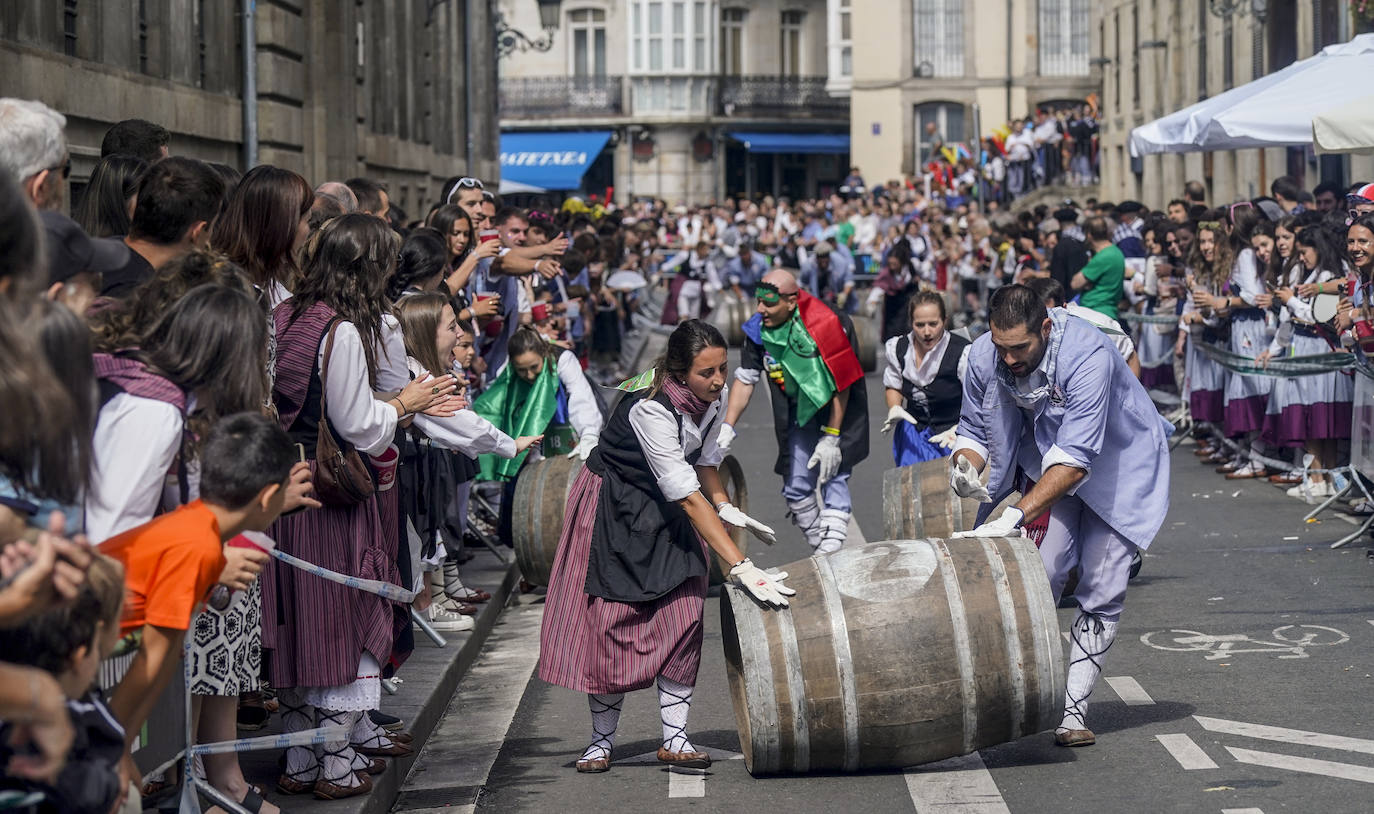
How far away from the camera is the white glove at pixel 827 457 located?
1016cm

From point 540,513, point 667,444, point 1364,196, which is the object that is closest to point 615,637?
point 667,444

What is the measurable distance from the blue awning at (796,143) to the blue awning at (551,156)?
15.8 feet

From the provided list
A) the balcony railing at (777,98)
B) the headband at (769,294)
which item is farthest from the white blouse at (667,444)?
the balcony railing at (777,98)

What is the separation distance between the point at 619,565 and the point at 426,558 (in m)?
2.32

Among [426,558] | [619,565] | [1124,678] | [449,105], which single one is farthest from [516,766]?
[449,105]

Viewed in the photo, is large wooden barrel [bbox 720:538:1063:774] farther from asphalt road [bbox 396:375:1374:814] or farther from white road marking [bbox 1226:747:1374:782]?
white road marking [bbox 1226:747:1374:782]

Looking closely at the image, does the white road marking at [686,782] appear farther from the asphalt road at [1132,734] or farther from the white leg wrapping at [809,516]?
the white leg wrapping at [809,516]

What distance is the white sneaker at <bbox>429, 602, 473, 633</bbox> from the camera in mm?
8898

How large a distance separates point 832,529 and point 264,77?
339 inches

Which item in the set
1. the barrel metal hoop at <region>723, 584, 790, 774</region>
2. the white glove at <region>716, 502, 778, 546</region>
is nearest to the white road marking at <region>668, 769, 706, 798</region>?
the barrel metal hoop at <region>723, 584, 790, 774</region>

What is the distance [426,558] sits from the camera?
28.6 ft

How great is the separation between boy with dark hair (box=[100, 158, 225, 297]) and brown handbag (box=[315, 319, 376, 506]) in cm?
60

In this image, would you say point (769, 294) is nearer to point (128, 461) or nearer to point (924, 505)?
point (924, 505)

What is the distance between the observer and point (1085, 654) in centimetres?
691
